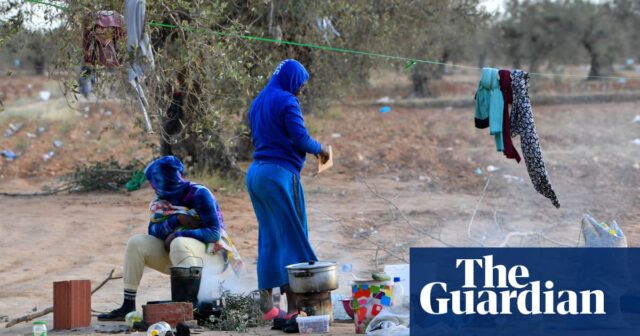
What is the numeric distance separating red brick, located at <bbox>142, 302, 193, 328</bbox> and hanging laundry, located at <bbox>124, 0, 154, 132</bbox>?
171cm

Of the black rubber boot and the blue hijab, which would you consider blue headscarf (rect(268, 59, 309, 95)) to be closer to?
the blue hijab

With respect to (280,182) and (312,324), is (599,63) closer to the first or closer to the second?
(280,182)

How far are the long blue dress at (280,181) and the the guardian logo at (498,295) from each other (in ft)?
3.92

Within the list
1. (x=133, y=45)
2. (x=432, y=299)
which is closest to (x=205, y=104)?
(x=133, y=45)

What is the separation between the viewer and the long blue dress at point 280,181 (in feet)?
22.7

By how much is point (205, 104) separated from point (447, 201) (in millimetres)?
4893

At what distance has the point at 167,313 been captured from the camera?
6633mm

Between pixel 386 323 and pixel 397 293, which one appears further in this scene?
pixel 397 293

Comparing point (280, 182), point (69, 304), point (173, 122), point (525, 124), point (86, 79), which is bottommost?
point (69, 304)

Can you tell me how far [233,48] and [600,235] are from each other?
3.83m

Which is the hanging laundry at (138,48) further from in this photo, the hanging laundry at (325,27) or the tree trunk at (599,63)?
the tree trunk at (599,63)

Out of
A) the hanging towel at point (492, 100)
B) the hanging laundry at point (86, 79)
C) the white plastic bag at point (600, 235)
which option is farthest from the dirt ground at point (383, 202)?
the hanging laundry at point (86, 79)

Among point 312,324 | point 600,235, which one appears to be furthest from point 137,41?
point 600,235

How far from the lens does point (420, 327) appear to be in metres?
5.96
